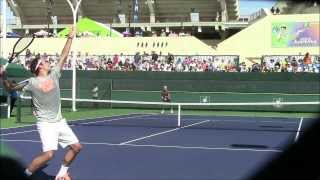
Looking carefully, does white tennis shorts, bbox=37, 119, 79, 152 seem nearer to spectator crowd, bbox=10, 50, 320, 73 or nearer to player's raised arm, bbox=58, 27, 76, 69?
player's raised arm, bbox=58, 27, 76, 69

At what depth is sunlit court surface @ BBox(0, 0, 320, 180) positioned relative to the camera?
8.08 m

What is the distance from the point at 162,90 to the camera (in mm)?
29547

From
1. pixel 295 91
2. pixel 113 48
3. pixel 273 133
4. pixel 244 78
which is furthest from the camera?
pixel 113 48

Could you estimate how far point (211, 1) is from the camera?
2202 inches

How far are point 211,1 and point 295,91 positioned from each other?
28.8 meters

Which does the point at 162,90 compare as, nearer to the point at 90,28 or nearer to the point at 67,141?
the point at 90,28

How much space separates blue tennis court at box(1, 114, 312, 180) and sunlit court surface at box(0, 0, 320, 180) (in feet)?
0.09

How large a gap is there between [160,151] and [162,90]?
18121 millimetres

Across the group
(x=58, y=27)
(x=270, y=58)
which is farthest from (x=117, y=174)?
(x=58, y=27)

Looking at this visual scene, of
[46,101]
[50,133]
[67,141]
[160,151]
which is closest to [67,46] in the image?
[46,101]

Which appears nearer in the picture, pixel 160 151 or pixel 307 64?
pixel 160 151

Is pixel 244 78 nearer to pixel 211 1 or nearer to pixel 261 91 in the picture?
pixel 261 91

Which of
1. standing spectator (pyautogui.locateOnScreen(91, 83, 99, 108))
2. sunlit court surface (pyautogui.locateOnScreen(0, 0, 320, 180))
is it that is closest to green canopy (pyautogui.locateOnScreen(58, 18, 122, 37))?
sunlit court surface (pyautogui.locateOnScreen(0, 0, 320, 180))

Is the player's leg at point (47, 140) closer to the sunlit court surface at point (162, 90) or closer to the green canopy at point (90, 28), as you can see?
the sunlit court surface at point (162, 90)
